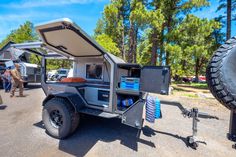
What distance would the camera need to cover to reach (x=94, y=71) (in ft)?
17.9

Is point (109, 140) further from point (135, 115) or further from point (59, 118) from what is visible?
point (59, 118)

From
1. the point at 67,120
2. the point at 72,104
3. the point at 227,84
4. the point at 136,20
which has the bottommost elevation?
the point at 67,120

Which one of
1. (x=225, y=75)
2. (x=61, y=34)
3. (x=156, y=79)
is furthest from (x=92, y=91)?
(x=225, y=75)

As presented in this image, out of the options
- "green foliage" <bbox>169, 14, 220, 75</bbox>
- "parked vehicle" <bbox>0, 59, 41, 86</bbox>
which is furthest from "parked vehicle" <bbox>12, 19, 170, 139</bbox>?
"green foliage" <bbox>169, 14, 220, 75</bbox>

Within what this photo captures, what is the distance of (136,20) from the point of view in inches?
471

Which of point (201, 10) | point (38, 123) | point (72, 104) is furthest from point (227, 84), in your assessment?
point (201, 10)

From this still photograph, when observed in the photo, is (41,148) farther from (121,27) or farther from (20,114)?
(121,27)

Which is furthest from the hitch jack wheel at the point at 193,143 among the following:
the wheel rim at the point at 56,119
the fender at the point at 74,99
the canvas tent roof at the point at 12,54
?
the canvas tent roof at the point at 12,54

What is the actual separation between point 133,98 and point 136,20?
1008cm

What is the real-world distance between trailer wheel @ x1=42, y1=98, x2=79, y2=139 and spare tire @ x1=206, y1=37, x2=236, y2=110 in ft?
9.73

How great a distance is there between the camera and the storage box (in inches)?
128

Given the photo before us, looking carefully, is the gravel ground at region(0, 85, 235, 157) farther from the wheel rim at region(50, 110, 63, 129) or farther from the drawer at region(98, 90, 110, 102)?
the drawer at region(98, 90, 110, 102)

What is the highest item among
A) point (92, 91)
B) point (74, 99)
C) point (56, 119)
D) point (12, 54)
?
point (12, 54)

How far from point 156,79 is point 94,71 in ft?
10.2
